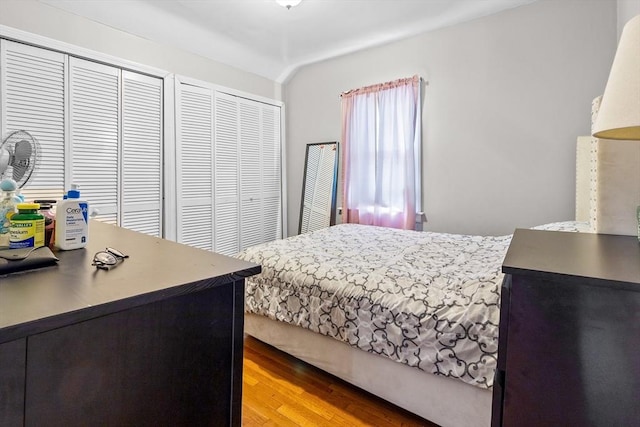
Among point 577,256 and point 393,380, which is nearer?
point 577,256

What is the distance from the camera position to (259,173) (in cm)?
428

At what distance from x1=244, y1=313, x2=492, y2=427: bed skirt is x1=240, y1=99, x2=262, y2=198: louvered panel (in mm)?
2354

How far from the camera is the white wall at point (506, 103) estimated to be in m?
2.65

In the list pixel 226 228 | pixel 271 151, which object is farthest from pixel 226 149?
pixel 226 228

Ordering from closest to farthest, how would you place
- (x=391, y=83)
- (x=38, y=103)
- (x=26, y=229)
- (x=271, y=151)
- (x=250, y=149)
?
(x=26, y=229) → (x=38, y=103) → (x=391, y=83) → (x=250, y=149) → (x=271, y=151)

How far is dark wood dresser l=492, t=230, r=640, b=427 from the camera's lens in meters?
0.72

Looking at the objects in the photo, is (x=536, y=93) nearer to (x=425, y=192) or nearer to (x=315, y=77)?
(x=425, y=192)

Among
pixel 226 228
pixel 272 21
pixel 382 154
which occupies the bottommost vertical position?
pixel 226 228

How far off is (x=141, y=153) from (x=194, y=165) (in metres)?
0.55

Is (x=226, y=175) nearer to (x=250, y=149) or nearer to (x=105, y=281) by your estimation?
(x=250, y=149)

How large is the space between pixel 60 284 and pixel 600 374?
119cm

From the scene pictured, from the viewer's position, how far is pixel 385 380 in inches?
64.5

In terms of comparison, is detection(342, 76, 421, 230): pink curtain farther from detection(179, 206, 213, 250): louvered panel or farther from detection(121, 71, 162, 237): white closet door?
detection(121, 71, 162, 237): white closet door

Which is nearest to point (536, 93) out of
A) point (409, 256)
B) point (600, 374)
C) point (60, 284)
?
point (409, 256)
